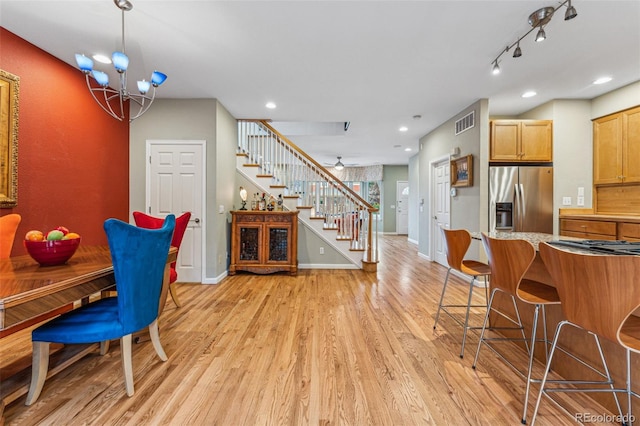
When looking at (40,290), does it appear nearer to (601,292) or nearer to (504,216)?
(601,292)

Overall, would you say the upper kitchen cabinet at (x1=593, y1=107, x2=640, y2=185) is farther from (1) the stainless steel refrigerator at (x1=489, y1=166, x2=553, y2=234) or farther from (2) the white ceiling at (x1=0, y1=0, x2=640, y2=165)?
(1) the stainless steel refrigerator at (x1=489, y1=166, x2=553, y2=234)

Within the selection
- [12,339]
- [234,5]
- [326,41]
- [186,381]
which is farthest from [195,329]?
[326,41]

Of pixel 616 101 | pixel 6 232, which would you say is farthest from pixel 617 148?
pixel 6 232

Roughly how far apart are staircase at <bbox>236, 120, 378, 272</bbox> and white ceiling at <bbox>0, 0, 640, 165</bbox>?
0.97 metres

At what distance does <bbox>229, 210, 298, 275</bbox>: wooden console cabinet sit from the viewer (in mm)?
4566

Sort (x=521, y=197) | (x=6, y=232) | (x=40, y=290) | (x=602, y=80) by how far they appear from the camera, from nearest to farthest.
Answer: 1. (x=40, y=290)
2. (x=6, y=232)
3. (x=602, y=80)
4. (x=521, y=197)

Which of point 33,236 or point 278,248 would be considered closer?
point 33,236

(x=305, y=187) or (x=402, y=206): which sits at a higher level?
(x=305, y=187)

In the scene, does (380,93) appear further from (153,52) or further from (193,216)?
(193,216)

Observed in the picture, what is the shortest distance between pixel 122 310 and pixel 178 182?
2.83 m

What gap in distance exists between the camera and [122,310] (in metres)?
1.67

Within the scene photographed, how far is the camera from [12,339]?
236 cm

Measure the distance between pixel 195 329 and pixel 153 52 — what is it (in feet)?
9.14

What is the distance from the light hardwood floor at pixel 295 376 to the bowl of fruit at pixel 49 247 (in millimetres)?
817
